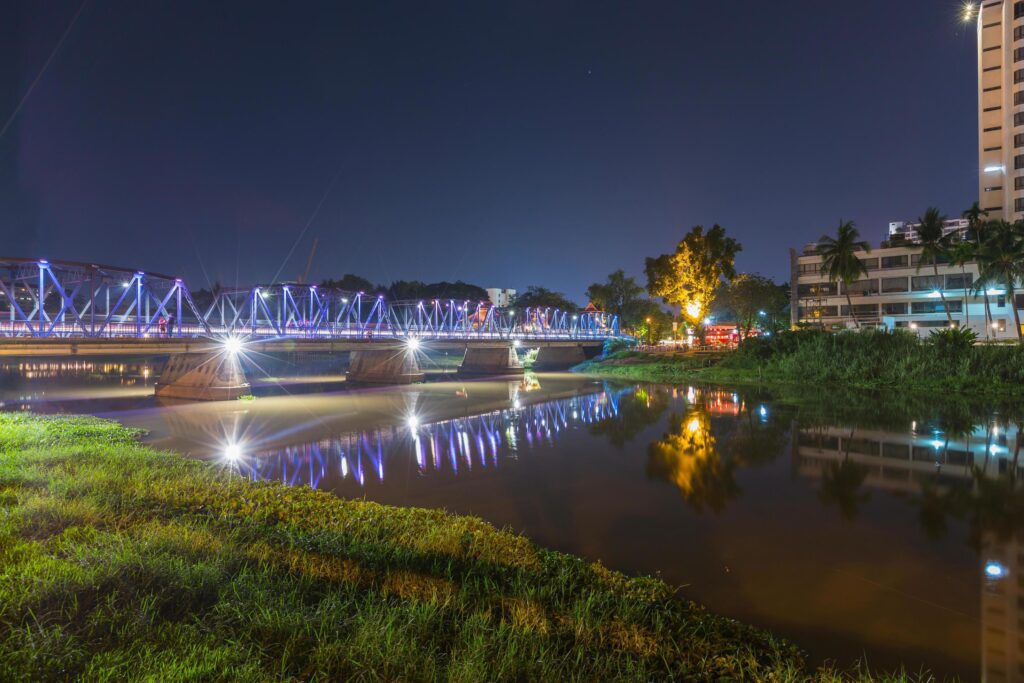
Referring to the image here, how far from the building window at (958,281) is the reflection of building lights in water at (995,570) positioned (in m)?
76.8

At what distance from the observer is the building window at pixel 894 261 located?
77125 millimetres

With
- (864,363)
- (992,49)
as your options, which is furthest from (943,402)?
(992,49)

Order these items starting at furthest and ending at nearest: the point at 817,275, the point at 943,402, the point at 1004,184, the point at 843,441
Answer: the point at 817,275, the point at 1004,184, the point at 943,402, the point at 843,441

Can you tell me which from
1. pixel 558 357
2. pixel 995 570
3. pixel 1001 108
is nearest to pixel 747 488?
pixel 995 570

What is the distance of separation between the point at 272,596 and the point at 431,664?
247cm

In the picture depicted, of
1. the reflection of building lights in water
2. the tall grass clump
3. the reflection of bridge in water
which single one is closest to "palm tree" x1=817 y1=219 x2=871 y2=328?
the tall grass clump

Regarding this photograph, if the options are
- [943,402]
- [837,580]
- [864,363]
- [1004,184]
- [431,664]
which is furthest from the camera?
[1004,184]

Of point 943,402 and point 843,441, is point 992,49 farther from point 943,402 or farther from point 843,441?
point 843,441

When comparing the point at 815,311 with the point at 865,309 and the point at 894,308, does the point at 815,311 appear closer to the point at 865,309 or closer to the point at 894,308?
the point at 865,309

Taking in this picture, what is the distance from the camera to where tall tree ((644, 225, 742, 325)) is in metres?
65.0

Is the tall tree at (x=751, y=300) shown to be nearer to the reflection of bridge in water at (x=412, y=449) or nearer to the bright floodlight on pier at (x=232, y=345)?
the reflection of bridge in water at (x=412, y=449)

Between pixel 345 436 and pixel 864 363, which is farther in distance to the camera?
pixel 864 363

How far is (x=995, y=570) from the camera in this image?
33.3ft

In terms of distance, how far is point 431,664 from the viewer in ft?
16.9
